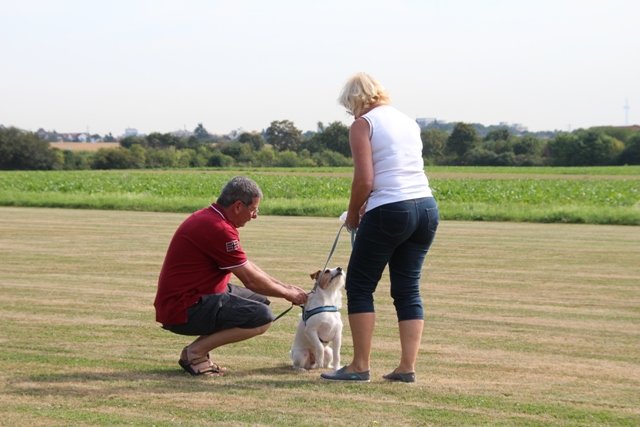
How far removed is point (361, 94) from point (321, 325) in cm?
165

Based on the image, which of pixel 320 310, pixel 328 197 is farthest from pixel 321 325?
pixel 328 197

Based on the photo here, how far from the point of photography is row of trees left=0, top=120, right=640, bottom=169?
80.9 m

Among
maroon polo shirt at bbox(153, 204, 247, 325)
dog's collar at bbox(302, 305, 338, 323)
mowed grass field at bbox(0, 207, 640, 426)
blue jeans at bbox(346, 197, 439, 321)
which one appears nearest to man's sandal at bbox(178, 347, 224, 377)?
mowed grass field at bbox(0, 207, 640, 426)

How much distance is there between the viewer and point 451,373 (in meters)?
7.24

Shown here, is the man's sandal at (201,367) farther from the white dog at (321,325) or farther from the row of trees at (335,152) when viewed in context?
the row of trees at (335,152)

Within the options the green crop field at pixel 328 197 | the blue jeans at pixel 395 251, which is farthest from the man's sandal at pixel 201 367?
the green crop field at pixel 328 197

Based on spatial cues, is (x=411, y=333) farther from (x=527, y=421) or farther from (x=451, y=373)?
(x=527, y=421)

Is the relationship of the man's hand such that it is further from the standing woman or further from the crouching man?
the standing woman

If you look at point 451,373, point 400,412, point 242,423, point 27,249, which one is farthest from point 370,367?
point 27,249

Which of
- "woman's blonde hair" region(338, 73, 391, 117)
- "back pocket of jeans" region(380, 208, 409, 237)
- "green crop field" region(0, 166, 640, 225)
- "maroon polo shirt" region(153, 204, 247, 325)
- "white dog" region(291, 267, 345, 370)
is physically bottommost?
"green crop field" region(0, 166, 640, 225)

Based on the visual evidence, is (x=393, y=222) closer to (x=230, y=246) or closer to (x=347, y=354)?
(x=230, y=246)

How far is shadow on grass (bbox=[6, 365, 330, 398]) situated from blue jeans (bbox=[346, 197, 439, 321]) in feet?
2.28

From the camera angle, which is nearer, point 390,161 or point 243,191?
point 390,161

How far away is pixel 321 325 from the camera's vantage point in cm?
713
